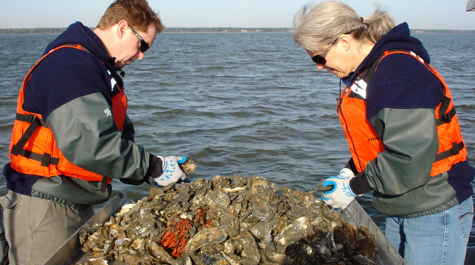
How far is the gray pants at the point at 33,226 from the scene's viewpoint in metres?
2.95

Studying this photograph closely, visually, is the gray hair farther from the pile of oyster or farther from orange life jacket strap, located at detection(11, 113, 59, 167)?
orange life jacket strap, located at detection(11, 113, 59, 167)

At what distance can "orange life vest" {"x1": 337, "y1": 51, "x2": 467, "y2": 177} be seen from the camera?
2.45 meters

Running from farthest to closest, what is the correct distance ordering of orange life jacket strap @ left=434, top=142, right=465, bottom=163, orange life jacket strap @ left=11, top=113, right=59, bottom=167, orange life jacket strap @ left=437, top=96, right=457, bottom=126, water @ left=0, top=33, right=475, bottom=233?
water @ left=0, top=33, right=475, bottom=233
orange life jacket strap @ left=11, top=113, right=59, bottom=167
orange life jacket strap @ left=434, top=142, right=465, bottom=163
orange life jacket strap @ left=437, top=96, right=457, bottom=126

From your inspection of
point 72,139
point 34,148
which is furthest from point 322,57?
point 34,148

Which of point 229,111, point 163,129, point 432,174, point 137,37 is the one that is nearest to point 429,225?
point 432,174

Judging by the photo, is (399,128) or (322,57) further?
(322,57)

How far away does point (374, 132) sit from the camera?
2.66 metres

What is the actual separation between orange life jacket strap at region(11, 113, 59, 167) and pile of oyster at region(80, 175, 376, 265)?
667 mm

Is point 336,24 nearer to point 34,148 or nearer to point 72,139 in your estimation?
point 72,139

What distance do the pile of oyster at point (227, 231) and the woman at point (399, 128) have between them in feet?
1.14

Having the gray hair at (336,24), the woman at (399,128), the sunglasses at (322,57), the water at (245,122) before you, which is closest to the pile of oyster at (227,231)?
the woman at (399,128)

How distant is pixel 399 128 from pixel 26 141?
272cm

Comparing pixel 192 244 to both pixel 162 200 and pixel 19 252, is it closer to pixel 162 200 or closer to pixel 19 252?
pixel 162 200

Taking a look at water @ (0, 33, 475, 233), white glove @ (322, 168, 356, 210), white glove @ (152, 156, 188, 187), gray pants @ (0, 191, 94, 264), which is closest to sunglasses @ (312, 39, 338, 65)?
white glove @ (322, 168, 356, 210)
